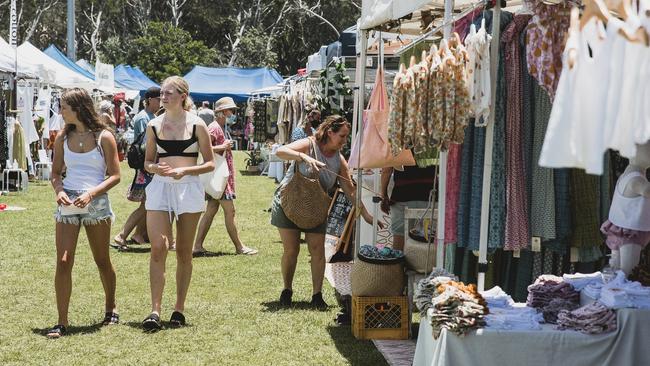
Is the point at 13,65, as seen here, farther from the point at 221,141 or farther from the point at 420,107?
the point at 420,107

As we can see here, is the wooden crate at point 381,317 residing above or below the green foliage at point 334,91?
below

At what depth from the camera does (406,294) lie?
6578 millimetres

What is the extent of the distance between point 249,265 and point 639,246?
17.7ft

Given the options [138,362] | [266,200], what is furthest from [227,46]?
[138,362]

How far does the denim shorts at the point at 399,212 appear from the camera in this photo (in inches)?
288

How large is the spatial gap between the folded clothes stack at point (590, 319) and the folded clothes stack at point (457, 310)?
378 mm

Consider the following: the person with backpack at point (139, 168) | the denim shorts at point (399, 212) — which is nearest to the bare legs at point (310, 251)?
the denim shorts at point (399, 212)

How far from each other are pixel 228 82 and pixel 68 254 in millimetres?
28781

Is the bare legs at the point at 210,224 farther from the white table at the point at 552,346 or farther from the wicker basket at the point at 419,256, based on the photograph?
the white table at the point at 552,346

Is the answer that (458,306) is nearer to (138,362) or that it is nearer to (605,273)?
(605,273)

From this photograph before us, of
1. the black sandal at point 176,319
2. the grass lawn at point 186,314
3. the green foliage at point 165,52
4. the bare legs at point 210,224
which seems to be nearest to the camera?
the grass lawn at point 186,314

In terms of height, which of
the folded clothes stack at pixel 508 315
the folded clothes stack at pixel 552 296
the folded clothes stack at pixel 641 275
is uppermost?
the folded clothes stack at pixel 641 275

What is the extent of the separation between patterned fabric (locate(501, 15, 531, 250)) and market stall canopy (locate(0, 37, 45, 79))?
40.8ft

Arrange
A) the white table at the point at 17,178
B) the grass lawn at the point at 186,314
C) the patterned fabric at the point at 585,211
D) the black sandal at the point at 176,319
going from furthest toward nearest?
the white table at the point at 17,178 → the black sandal at the point at 176,319 → the grass lawn at the point at 186,314 → the patterned fabric at the point at 585,211
